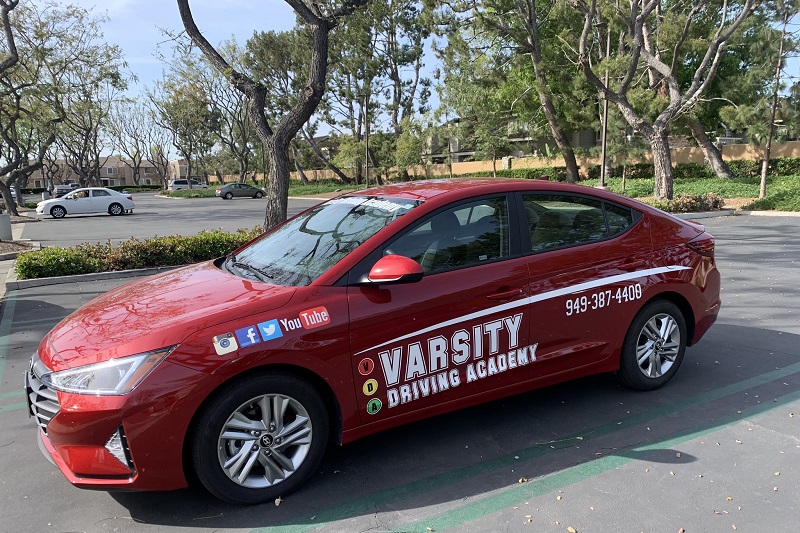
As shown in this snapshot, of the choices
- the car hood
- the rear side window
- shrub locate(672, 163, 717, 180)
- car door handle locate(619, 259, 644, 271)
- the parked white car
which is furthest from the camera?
shrub locate(672, 163, 717, 180)

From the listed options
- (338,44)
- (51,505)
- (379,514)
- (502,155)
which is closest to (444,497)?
(379,514)

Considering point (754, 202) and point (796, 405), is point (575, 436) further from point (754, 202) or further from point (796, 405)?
point (754, 202)

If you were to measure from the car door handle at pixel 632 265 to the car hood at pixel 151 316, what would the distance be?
2358mm

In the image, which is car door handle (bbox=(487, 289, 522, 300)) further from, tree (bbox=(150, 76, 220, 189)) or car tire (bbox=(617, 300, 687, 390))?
tree (bbox=(150, 76, 220, 189))

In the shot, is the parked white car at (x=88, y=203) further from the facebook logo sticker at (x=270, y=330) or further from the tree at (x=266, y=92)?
the facebook logo sticker at (x=270, y=330)

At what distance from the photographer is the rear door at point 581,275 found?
152 inches

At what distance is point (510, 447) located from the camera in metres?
3.67

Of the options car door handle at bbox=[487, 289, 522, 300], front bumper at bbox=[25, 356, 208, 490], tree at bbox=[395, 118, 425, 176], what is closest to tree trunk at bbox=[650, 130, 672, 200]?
car door handle at bbox=[487, 289, 522, 300]

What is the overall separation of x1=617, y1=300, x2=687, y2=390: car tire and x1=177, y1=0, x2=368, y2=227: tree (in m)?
8.10

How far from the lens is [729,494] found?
122 inches

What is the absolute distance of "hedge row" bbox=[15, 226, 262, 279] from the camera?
31.5ft

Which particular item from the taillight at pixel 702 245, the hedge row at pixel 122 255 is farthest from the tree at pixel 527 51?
the taillight at pixel 702 245

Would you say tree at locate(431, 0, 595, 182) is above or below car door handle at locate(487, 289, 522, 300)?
above

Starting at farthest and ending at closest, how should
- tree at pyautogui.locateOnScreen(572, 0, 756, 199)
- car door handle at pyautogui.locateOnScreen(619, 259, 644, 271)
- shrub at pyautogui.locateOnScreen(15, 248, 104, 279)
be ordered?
tree at pyautogui.locateOnScreen(572, 0, 756, 199) → shrub at pyautogui.locateOnScreen(15, 248, 104, 279) → car door handle at pyautogui.locateOnScreen(619, 259, 644, 271)
